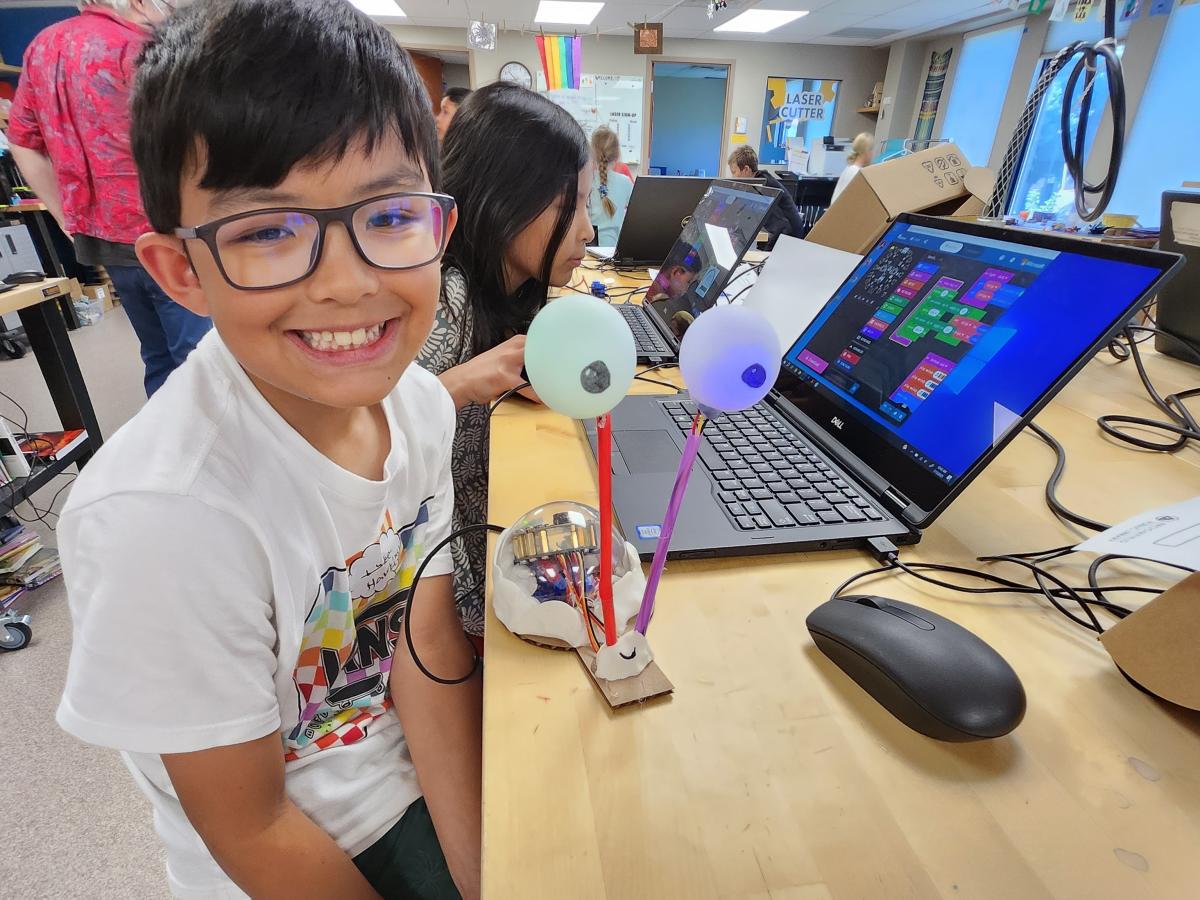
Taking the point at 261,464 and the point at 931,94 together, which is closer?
the point at 261,464

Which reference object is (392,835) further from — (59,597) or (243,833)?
(59,597)

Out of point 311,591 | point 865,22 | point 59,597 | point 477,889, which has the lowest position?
point 59,597

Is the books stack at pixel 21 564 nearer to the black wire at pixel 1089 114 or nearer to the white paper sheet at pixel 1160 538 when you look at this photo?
the white paper sheet at pixel 1160 538

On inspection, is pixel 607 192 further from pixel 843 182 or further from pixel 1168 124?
pixel 1168 124

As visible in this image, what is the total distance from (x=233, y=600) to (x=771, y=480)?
513 millimetres

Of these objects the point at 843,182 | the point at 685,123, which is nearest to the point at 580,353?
the point at 843,182

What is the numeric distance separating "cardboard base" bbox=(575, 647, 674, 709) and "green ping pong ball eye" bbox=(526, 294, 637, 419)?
21cm

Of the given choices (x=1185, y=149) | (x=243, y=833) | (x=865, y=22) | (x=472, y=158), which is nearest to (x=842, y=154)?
(x=865, y=22)

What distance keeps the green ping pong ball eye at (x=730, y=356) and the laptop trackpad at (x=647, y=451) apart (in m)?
0.33

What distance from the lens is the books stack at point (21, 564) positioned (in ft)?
4.86

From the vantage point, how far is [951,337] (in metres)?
0.63

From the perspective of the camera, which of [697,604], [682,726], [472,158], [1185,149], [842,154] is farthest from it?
[842,154]

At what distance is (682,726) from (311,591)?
342 millimetres

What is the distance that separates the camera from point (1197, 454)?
776 mm
